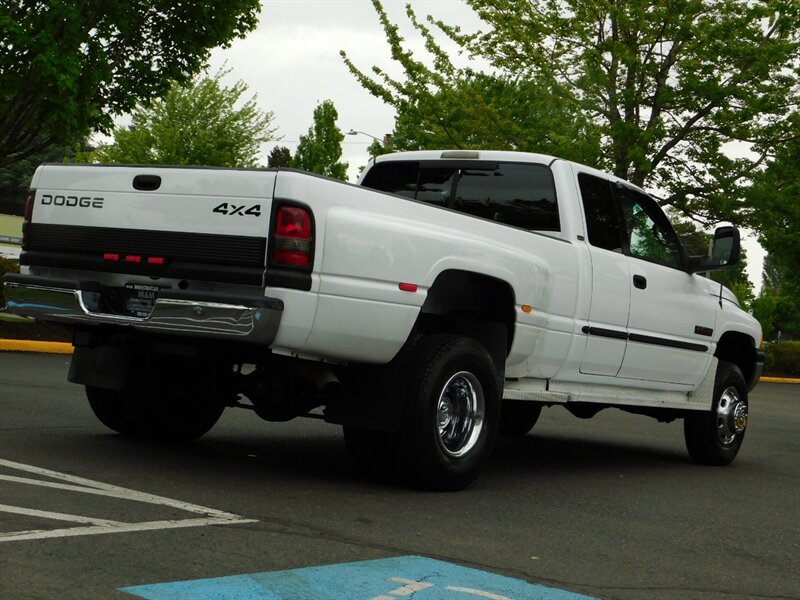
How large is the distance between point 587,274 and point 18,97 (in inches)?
473

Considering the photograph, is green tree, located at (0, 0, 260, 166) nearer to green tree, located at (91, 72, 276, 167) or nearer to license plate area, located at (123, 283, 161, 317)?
license plate area, located at (123, 283, 161, 317)

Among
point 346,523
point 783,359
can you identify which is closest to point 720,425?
point 346,523

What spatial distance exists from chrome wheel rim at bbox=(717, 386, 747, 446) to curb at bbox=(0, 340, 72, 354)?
10.4 metres

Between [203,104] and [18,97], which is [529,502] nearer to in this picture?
[18,97]

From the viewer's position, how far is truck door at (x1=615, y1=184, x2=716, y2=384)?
27.9 ft

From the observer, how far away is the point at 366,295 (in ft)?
20.2

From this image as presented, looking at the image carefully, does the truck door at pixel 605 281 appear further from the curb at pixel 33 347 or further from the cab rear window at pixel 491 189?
the curb at pixel 33 347

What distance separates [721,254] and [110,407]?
15.4 ft

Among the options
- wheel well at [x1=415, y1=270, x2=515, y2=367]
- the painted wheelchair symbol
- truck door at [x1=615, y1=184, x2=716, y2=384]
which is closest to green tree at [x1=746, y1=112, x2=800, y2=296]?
truck door at [x1=615, y1=184, x2=716, y2=384]

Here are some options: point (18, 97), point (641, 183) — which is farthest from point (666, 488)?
point (641, 183)

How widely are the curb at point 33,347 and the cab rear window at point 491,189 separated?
→ 9968 millimetres

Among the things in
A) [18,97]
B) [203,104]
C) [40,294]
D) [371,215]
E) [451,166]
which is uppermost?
[203,104]

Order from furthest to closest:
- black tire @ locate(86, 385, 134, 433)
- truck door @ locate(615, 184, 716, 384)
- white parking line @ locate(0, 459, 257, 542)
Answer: truck door @ locate(615, 184, 716, 384) → black tire @ locate(86, 385, 134, 433) → white parking line @ locate(0, 459, 257, 542)

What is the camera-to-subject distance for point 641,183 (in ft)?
77.5
